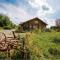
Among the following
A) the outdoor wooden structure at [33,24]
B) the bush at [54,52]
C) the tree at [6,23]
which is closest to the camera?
the bush at [54,52]

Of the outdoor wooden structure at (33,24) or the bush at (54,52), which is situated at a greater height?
the outdoor wooden structure at (33,24)

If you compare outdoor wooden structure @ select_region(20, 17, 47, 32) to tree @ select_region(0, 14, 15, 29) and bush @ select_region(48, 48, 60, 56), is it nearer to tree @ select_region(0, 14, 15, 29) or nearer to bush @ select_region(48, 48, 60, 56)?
tree @ select_region(0, 14, 15, 29)

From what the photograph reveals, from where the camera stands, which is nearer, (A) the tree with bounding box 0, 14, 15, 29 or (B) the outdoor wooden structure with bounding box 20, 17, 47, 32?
(B) the outdoor wooden structure with bounding box 20, 17, 47, 32

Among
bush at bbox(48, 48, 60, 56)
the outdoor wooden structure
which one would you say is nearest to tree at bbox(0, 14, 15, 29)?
the outdoor wooden structure

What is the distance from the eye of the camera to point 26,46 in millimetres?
15828

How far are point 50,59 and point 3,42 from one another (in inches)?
131

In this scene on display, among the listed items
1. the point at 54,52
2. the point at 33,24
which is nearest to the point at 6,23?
the point at 33,24

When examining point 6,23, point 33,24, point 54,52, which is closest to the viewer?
point 54,52

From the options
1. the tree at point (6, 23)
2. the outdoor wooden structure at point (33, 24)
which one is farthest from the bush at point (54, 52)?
the tree at point (6, 23)

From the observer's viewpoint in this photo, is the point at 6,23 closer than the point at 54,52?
No

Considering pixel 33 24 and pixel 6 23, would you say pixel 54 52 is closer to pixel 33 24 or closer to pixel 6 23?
pixel 33 24

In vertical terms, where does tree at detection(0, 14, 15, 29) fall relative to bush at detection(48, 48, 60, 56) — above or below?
above

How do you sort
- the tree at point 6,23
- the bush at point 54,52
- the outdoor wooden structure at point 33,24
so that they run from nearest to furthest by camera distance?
the bush at point 54,52 < the outdoor wooden structure at point 33,24 < the tree at point 6,23

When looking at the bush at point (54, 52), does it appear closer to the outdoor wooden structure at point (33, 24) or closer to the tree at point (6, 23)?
the outdoor wooden structure at point (33, 24)
